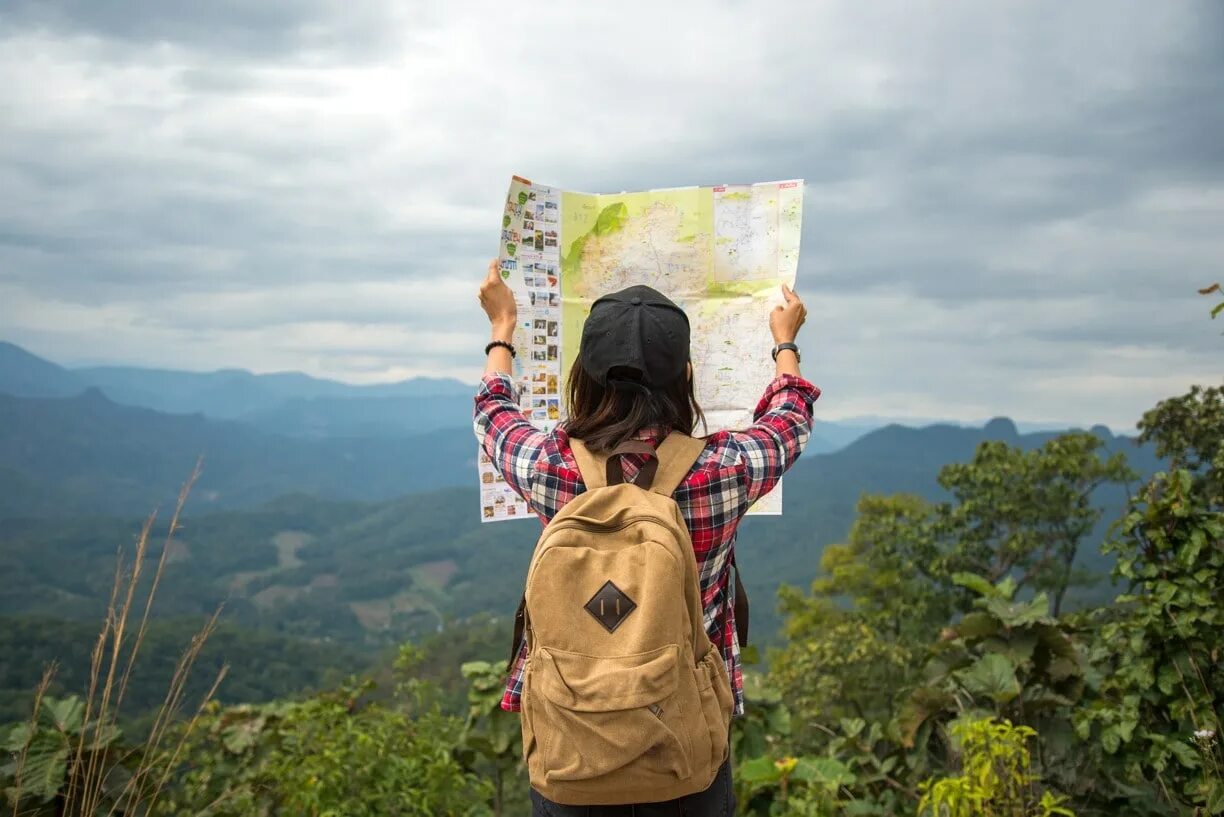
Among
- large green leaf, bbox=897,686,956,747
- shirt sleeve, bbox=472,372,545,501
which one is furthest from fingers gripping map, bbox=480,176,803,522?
large green leaf, bbox=897,686,956,747

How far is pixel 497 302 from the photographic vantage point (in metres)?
2.15

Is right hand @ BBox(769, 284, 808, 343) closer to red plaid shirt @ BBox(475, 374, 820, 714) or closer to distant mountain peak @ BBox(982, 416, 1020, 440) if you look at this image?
red plaid shirt @ BBox(475, 374, 820, 714)

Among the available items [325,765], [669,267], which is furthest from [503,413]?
[325,765]

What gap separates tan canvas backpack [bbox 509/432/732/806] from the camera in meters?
1.49

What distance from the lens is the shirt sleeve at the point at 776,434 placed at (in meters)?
1.73

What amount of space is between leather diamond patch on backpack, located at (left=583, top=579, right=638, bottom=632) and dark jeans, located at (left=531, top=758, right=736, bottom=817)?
38 centimetres

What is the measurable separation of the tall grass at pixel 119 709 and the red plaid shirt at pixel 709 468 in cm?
93

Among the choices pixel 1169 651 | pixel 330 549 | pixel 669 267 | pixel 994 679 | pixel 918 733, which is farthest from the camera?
pixel 330 549

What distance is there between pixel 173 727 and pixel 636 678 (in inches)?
95.9

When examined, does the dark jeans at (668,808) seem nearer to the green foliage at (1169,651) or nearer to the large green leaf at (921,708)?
the green foliage at (1169,651)

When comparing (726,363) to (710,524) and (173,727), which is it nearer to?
(710,524)

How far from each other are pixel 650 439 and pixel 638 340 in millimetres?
192

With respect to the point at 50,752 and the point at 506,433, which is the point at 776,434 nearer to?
the point at 506,433

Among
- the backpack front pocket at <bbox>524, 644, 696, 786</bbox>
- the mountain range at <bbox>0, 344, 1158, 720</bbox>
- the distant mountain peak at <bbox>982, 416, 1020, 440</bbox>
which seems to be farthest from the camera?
the distant mountain peak at <bbox>982, 416, 1020, 440</bbox>
